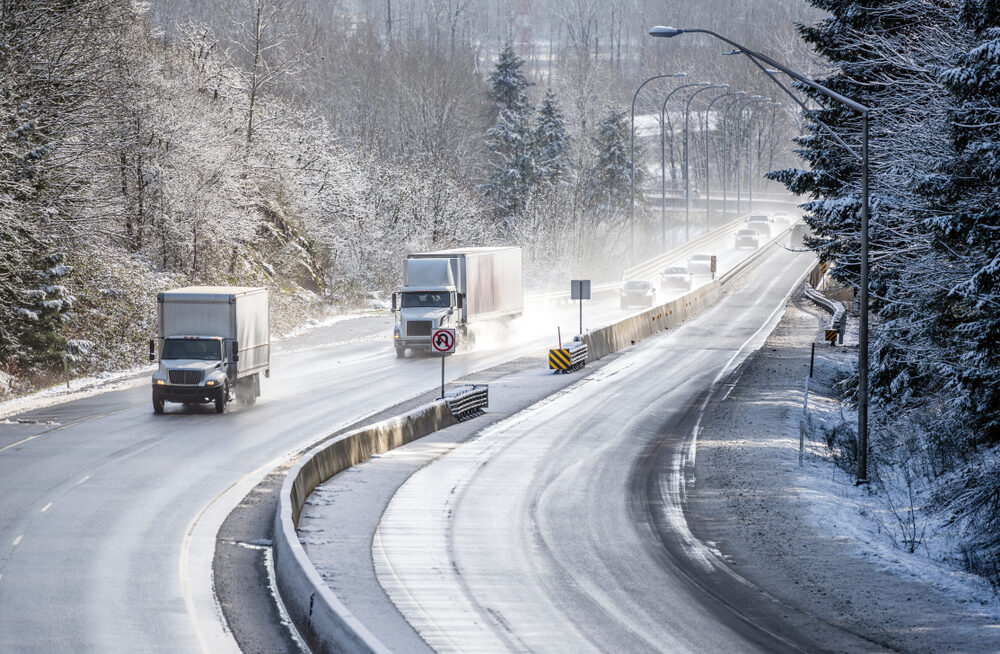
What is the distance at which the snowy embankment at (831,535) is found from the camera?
13188mm

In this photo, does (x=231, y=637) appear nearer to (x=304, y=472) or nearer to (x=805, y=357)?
(x=304, y=472)

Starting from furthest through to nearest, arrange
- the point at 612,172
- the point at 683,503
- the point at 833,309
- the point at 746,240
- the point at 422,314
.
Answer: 1. the point at 612,172
2. the point at 746,240
3. the point at 833,309
4. the point at 422,314
5. the point at 683,503

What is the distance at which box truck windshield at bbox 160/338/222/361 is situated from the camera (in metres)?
27.7

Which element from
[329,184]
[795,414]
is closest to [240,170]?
[329,184]

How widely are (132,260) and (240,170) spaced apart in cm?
736

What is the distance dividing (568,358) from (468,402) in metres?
9.11

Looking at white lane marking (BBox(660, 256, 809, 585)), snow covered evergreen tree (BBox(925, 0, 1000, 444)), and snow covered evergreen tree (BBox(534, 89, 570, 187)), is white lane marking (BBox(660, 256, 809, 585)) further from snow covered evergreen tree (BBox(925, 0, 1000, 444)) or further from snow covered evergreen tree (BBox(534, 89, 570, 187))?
snow covered evergreen tree (BBox(534, 89, 570, 187))

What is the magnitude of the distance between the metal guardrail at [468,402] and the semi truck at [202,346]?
18.0ft

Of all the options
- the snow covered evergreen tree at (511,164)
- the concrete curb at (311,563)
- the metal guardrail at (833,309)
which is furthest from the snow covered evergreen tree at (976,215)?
the snow covered evergreen tree at (511,164)

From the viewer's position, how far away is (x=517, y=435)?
2611 cm

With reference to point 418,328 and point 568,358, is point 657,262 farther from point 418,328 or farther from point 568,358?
point 568,358

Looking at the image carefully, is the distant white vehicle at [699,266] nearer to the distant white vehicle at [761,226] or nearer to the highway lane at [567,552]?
the distant white vehicle at [761,226]

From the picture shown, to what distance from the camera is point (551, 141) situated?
332ft

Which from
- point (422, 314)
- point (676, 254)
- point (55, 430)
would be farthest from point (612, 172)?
point (55, 430)
